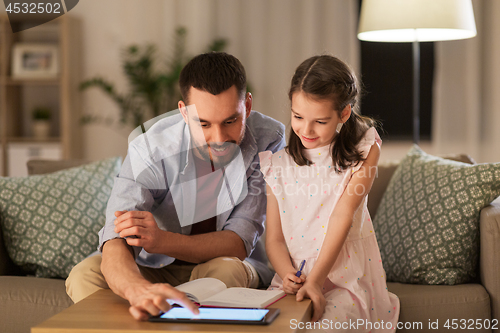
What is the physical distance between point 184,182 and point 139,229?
0.34 m

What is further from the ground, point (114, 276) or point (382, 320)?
point (114, 276)

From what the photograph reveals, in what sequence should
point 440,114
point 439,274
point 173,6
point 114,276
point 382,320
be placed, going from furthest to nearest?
point 173,6 → point 440,114 → point 439,274 → point 382,320 → point 114,276

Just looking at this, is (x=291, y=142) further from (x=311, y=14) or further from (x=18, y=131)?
(x=18, y=131)

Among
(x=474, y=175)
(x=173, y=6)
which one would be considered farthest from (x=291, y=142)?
(x=173, y=6)

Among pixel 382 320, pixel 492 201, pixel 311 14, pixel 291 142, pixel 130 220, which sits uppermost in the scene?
pixel 311 14

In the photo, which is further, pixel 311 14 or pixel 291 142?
pixel 311 14

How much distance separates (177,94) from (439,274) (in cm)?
265

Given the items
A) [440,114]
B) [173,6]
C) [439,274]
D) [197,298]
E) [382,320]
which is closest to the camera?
[197,298]

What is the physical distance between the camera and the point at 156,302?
2.90 ft

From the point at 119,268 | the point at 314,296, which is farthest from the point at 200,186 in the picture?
the point at 314,296

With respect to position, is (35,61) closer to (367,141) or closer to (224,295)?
(367,141)

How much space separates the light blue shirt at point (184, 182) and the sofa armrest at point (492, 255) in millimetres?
680

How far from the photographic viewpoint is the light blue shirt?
1.42m

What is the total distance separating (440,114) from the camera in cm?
350
